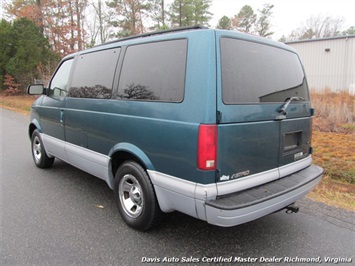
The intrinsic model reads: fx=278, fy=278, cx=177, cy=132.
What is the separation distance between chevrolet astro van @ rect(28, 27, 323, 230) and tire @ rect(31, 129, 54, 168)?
1861 millimetres

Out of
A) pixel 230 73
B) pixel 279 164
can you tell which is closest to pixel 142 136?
pixel 230 73

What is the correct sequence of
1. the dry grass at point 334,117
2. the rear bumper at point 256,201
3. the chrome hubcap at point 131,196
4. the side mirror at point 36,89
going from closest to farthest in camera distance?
1. the rear bumper at point 256,201
2. the chrome hubcap at point 131,196
3. the side mirror at point 36,89
4. the dry grass at point 334,117

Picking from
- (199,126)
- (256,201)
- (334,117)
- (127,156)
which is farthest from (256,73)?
(334,117)

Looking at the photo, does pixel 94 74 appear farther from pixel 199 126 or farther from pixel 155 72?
pixel 199 126

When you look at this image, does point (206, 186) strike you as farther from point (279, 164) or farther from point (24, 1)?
point (24, 1)

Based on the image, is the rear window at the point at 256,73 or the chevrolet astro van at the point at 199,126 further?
the rear window at the point at 256,73

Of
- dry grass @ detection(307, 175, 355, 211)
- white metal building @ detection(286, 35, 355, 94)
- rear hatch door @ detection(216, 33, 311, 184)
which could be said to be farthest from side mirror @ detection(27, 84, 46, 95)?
white metal building @ detection(286, 35, 355, 94)

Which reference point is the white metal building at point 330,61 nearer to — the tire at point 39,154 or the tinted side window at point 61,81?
the tinted side window at point 61,81

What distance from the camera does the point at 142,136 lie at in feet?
9.38

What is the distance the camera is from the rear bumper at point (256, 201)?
7.54ft

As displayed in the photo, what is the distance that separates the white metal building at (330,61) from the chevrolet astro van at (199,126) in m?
16.9

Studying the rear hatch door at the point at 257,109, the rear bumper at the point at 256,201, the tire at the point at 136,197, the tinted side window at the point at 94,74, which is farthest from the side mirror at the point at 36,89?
the rear bumper at the point at 256,201

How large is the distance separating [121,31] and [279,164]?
3013 centimetres

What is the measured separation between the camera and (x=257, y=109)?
2.66 m
